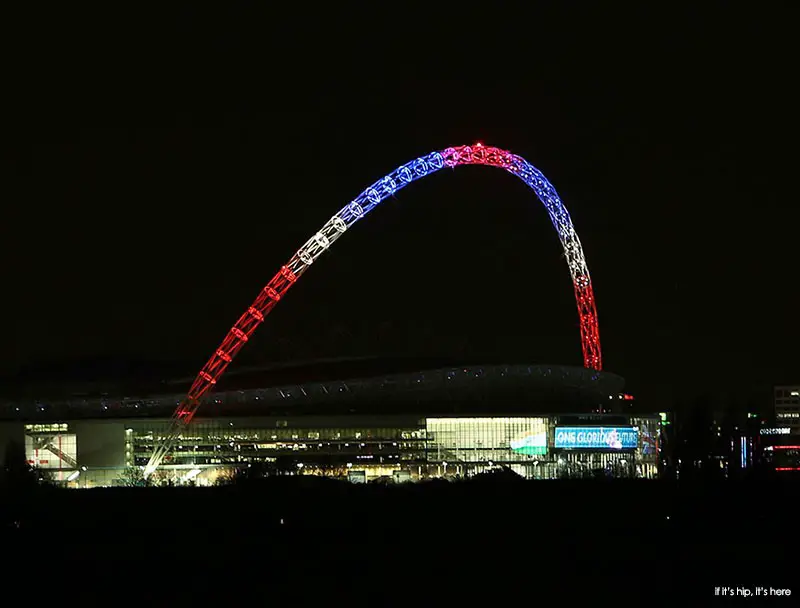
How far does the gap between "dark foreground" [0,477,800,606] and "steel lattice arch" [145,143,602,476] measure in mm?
17805

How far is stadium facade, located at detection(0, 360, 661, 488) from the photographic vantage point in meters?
152

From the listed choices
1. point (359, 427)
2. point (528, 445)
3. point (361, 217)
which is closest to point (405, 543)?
point (361, 217)

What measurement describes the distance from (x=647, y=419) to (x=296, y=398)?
3998 centimetres

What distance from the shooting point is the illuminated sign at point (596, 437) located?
6422 inches

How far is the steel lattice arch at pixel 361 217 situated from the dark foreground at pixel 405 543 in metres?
17.8

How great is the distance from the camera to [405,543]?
8031 cm

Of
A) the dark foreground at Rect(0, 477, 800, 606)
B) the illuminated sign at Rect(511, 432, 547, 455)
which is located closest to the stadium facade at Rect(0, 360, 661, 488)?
the illuminated sign at Rect(511, 432, 547, 455)

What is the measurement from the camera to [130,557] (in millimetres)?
75500

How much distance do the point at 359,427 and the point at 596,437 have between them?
26672 mm

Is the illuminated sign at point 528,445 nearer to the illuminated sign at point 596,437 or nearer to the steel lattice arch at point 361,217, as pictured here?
the illuminated sign at point 596,437

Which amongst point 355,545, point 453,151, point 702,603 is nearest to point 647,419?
point 453,151

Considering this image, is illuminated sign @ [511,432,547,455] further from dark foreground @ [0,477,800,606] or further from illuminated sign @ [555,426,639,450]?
dark foreground @ [0,477,800,606]

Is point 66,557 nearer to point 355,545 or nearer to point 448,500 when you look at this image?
point 355,545

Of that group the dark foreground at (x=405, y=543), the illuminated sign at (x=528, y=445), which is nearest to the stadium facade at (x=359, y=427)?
the illuminated sign at (x=528, y=445)
